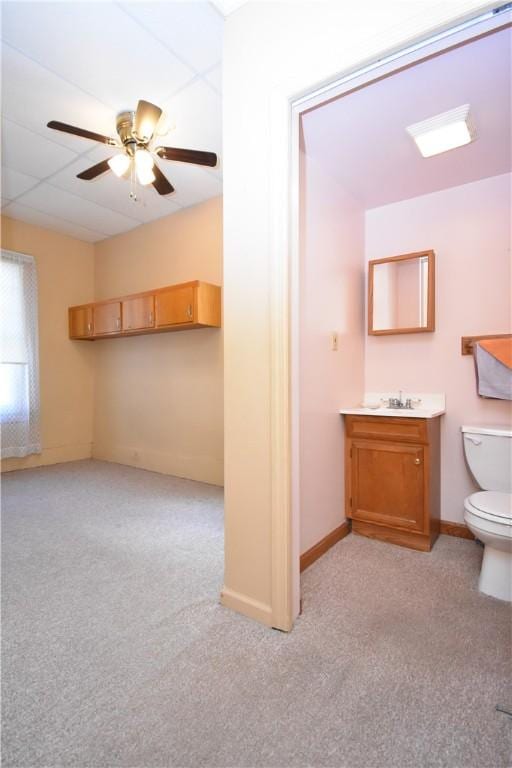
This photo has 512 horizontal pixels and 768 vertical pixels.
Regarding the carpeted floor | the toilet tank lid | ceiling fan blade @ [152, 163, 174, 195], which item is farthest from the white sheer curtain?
the toilet tank lid

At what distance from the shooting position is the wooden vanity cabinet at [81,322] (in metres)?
4.36

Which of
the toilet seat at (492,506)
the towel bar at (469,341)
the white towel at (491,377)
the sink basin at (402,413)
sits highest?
the towel bar at (469,341)

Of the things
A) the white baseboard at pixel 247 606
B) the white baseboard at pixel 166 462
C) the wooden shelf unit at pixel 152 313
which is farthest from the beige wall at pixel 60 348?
the white baseboard at pixel 247 606

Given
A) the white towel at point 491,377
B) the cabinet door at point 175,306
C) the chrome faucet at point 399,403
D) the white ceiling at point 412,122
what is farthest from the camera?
the cabinet door at point 175,306

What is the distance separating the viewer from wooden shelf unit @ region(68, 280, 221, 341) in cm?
344

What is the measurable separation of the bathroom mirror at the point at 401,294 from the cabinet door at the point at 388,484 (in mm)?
871

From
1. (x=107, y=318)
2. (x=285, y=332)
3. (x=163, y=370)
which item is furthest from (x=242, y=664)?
(x=107, y=318)

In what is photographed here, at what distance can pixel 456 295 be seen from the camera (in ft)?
8.36

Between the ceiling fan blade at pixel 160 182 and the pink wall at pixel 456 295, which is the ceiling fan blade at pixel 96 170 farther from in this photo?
the pink wall at pixel 456 295

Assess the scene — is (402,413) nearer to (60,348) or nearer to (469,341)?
(469,341)

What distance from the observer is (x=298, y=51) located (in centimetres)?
141

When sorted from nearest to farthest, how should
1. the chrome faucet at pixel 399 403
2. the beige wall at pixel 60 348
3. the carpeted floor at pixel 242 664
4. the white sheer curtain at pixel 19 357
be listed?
1. the carpeted floor at pixel 242 664
2. the chrome faucet at pixel 399 403
3. the white sheer curtain at pixel 19 357
4. the beige wall at pixel 60 348

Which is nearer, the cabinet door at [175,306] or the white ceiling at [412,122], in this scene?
the white ceiling at [412,122]

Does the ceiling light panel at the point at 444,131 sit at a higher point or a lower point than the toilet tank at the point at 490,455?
higher
